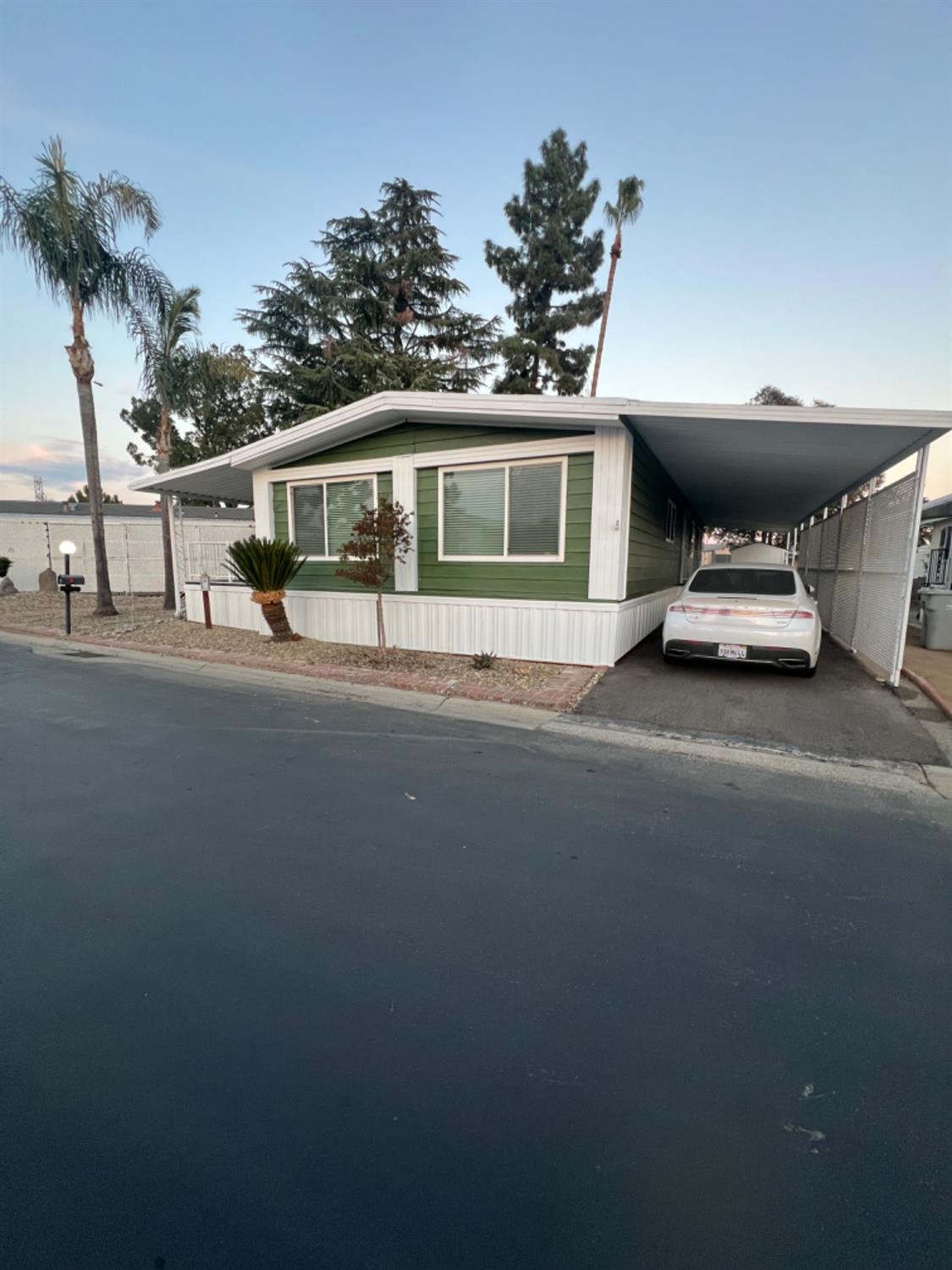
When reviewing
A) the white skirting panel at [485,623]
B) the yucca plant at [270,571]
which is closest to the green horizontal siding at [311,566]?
the white skirting panel at [485,623]

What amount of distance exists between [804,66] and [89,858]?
1262 centimetres

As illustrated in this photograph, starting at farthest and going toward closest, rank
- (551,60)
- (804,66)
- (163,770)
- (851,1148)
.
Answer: (551,60), (804,66), (163,770), (851,1148)

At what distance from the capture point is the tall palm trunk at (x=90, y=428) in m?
12.2

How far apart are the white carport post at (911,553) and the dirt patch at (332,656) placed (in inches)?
139

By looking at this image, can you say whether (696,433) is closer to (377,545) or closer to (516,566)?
(516,566)

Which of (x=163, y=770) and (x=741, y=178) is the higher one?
(x=741, y=178)

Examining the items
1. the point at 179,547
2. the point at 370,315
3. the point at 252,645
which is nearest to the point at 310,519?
the point at 252,645

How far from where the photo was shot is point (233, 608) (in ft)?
38.6

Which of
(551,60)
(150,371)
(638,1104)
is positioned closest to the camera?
(638,1104)

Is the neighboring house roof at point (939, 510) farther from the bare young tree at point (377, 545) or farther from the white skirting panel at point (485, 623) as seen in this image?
the bare young tree at point (377, 545)

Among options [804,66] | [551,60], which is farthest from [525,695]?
[551,60]

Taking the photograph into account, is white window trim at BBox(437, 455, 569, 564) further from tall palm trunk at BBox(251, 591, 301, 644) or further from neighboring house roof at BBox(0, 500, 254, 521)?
neighboring house roof at BBox(0, 500, 254, 521)

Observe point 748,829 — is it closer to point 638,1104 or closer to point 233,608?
point 638,1104

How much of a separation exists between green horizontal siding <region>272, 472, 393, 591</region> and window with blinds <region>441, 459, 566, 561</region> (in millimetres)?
1290
